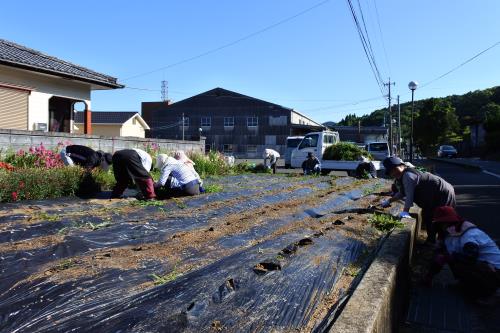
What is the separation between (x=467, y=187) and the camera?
604 inches

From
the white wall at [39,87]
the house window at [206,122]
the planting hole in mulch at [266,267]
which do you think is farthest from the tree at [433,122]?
the planting hole in mulch at [266,267]

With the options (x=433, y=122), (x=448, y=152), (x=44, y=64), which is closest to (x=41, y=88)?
(x=44, y=64)

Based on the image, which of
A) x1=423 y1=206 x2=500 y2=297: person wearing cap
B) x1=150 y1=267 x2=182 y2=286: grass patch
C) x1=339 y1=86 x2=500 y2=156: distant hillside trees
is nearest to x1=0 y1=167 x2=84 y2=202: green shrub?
x1=150 y1=267 x2=182 y2=286: grass patch

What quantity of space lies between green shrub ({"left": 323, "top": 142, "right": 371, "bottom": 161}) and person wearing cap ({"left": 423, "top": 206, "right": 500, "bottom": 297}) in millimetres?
11757

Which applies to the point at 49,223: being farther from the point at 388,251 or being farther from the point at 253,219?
the point at 388,251

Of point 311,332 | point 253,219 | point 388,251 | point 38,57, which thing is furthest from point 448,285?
point 38,57

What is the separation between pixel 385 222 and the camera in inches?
243

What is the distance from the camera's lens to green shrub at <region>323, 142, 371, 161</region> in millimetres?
16781

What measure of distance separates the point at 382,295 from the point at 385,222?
3.08 metres

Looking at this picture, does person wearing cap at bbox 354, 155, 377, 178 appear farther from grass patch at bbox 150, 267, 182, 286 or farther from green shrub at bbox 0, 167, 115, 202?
grass patch at bbox 150, 267, 182, 286

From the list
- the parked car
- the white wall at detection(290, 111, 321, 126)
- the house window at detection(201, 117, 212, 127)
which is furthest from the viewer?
the house window at detection(201, 117, 212, 127)

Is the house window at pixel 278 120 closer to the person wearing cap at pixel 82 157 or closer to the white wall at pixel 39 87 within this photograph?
the white wall at pixel 39 87

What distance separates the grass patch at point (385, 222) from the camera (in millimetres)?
6005

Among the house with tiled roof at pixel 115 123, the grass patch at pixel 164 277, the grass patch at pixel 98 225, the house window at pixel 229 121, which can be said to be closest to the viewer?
the grass patch at pixel 164 277
